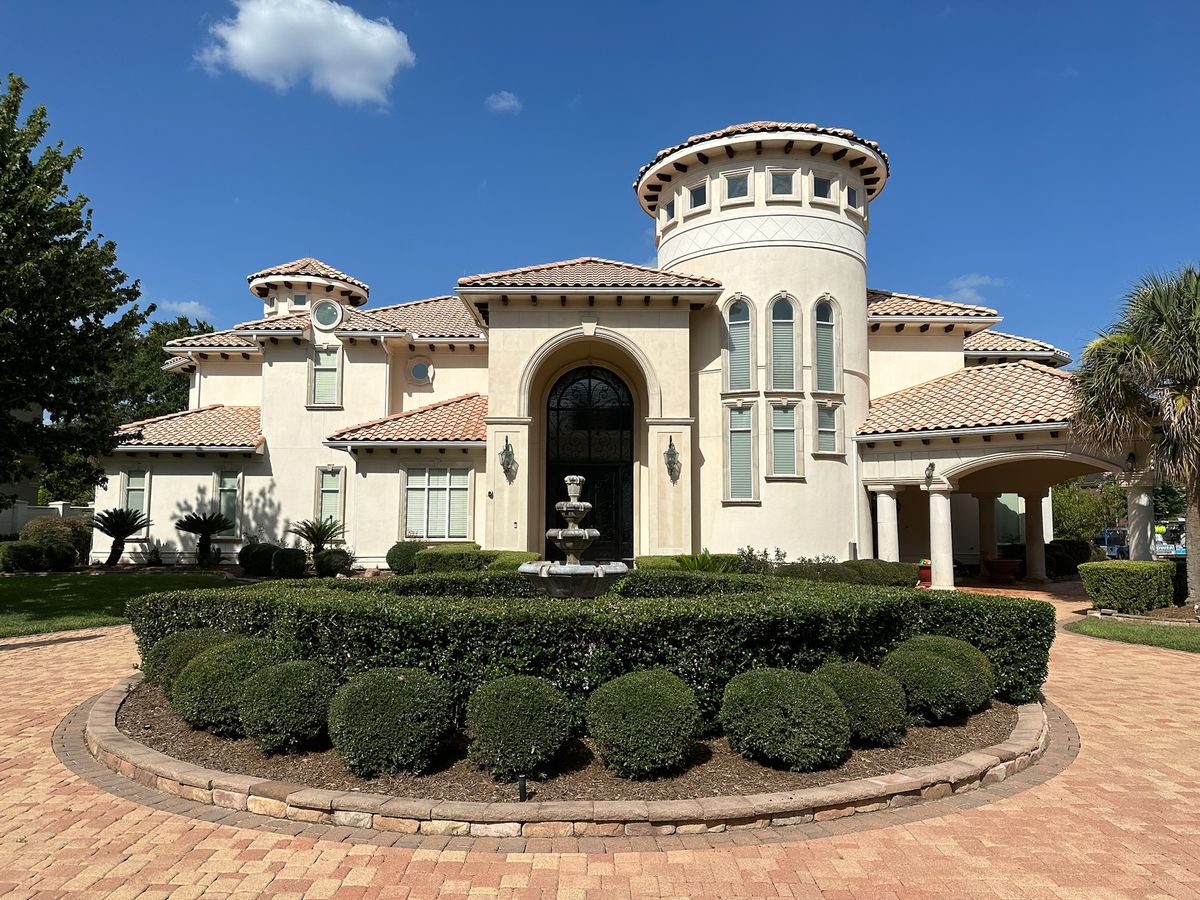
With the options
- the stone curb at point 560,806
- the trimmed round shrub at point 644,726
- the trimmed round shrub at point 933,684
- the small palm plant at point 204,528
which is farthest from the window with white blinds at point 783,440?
the small palm plant at point 204,528

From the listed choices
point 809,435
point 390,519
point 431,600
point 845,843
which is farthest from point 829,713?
point 390,519

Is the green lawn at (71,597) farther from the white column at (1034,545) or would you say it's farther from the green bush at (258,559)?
the white column at (1034,545)

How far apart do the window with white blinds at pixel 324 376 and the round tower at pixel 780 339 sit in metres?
11.8

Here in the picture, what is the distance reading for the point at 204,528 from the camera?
23312 millimetres

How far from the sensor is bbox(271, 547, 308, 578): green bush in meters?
21.1

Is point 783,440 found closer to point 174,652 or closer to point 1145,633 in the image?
point 1145,633

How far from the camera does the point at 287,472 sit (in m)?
24.1

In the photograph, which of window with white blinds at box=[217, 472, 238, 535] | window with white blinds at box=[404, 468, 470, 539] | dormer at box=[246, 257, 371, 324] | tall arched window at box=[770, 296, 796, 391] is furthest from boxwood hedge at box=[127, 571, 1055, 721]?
dormer at box=[246, 257, 371, 324]

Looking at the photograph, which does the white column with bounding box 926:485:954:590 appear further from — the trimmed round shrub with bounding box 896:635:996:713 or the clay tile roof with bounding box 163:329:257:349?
the clay tile roof with bounding box 163:329:257:349

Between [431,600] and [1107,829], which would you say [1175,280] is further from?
[431,600]

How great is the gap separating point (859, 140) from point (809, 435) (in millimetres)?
8469

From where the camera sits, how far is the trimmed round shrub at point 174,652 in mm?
7711

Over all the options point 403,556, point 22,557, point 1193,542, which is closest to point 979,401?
point 1193,542

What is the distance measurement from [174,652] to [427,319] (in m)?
20.1
